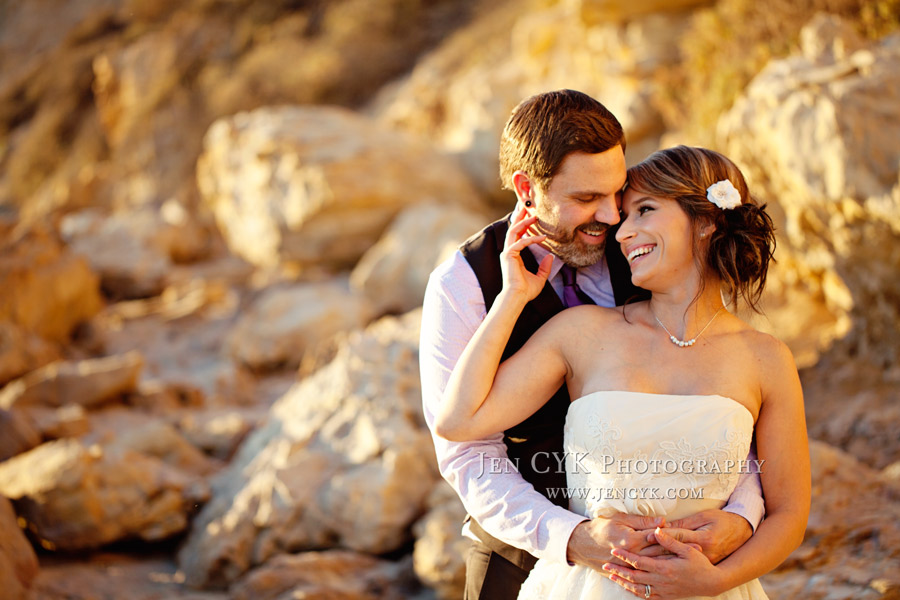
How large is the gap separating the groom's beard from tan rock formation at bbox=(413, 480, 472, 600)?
1830 mm

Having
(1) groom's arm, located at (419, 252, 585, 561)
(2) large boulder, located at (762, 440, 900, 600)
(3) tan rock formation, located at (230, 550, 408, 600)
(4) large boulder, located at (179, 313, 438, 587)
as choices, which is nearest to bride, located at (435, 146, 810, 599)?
(1) groom's arm, located at (419, 252, 585, 561)

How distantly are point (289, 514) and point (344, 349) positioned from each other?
1.20 m

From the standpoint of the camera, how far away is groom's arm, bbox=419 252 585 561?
2297mm

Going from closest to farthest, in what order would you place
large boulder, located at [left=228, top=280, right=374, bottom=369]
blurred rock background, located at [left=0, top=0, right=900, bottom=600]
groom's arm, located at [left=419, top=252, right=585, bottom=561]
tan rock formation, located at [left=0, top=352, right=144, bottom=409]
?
1. groom's arm, located at [left=419, top=252, right=585, bottom=561]
2. blurred rock background, located at [left=0, top=0, right=900, bottom=600]
3. tan rock formation, located at [left=0, top=352, right=144, bottom=409]
4. large boulder, located at [left=228, top=280, right=374, bottom=369]

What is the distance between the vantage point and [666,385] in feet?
7.48

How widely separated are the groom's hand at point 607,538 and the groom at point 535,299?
0.30 ft

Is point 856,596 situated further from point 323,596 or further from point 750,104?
point 750,104

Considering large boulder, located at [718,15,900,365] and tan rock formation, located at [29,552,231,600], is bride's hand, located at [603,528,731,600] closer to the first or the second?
tan rock formation, located at [29,552,231,600]

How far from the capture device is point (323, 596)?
12.0 feet

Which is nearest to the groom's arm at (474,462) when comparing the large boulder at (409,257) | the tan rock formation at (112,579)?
the tan rock formation at (112,579)

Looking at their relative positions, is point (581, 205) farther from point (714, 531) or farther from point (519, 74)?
point (519, 74)

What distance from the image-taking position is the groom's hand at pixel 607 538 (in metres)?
2.12

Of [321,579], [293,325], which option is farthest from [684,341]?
[293,325]

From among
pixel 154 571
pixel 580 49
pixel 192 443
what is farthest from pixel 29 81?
pixel 154 571
